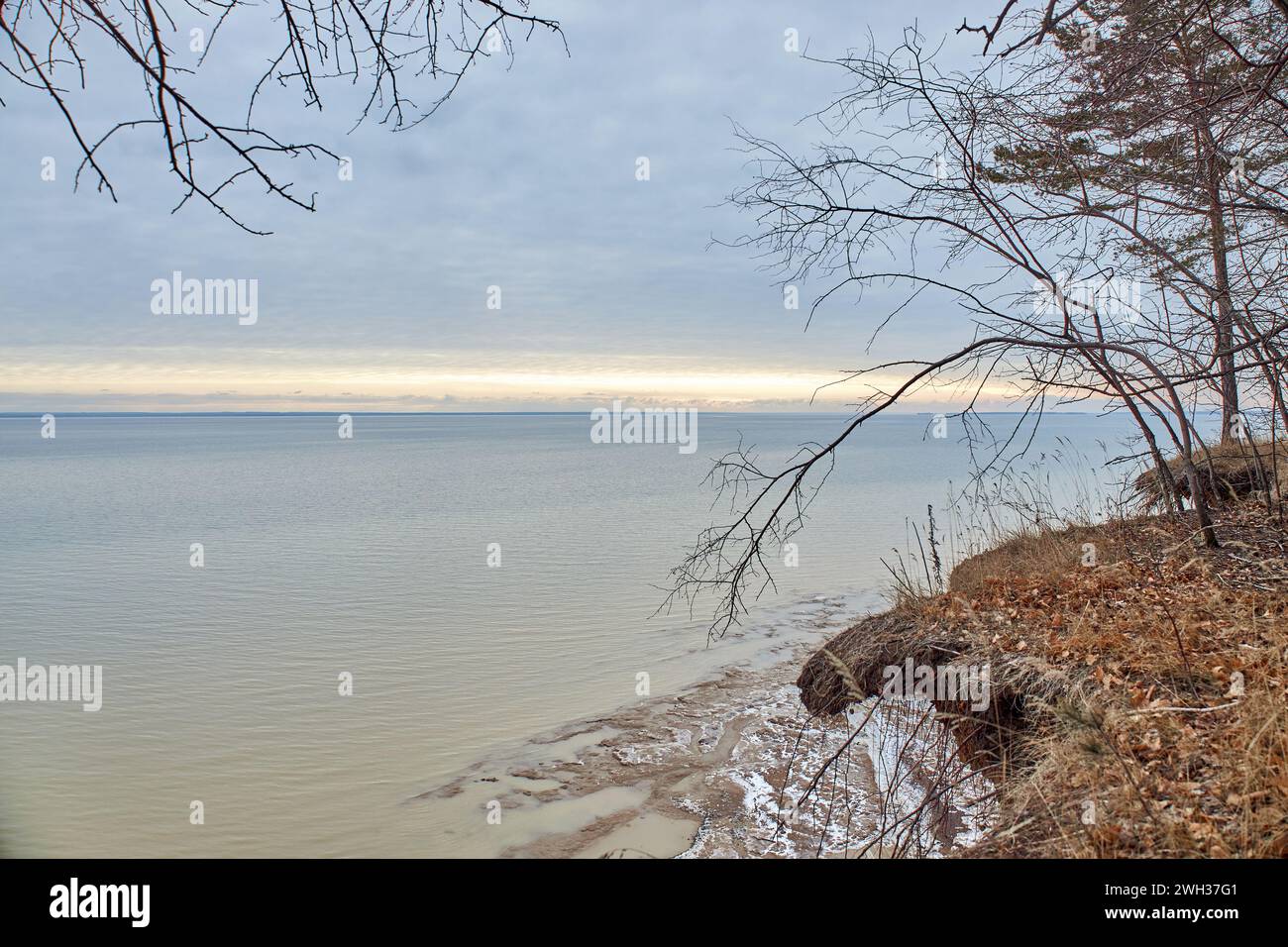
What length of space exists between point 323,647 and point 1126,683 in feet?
37.2

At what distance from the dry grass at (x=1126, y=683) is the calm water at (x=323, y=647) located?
416 cm

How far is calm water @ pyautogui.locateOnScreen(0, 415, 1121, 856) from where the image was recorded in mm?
7734

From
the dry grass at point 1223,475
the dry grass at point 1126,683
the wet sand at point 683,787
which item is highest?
the dry grass at point 1223,475

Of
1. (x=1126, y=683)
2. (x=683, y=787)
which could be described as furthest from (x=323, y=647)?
(x=1126, y=683)

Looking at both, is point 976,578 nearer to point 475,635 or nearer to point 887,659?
point 887,659

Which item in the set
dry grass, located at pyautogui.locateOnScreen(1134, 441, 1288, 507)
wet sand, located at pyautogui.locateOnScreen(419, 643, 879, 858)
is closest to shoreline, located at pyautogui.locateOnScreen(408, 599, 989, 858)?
wet sand, located at pyautogui.locateOnScreen(419, 643, 879, 858)

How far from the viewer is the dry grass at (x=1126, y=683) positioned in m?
3.44

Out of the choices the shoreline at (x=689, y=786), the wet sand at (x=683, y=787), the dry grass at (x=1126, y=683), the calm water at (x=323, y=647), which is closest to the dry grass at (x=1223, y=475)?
the dry grass at (x=1126, y=683)

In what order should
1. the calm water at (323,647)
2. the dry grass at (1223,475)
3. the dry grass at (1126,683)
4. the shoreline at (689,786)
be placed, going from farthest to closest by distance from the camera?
the dry grass at (1223,475)
the calm water at (323,647)
the shoreline at (689,786)
the dry grass at (1126,683)

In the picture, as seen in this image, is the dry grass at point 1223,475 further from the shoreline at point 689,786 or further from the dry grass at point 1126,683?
the shoreline at point 689,786

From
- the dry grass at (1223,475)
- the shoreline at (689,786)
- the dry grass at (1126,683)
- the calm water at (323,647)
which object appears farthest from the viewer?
the dry grass at (1223,475)

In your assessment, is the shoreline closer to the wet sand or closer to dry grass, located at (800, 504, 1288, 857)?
the wet sand

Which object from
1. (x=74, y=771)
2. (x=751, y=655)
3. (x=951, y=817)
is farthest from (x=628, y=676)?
(x=74, y=771)

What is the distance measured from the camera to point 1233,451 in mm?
11359
